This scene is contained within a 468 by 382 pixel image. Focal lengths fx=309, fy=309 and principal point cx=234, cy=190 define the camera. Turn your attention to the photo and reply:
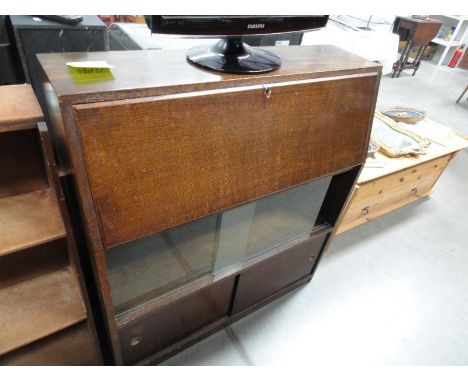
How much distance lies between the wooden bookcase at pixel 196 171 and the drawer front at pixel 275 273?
10 mm

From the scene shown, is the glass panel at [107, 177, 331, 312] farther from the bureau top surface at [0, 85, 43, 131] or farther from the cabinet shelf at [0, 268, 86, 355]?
the bureau top surface at [0, 85, 43, 131]

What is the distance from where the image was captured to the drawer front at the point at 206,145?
0.64 metres

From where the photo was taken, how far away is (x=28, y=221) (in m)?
0.78

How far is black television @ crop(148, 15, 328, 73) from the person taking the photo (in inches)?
27.6

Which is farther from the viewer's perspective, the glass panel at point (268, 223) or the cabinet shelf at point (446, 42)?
the cabinet shelf at point (446, 42)

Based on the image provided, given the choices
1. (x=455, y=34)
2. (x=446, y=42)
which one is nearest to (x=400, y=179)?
(x=446, y=42)

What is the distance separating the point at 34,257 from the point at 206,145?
640 millimetres

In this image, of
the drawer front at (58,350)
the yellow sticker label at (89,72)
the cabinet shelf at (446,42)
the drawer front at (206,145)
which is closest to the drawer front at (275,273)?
the drawer front at (206,145)

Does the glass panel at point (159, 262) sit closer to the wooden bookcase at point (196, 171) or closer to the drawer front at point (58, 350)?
the wooden bookcase at point (196, 171)

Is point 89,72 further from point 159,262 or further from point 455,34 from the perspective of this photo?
point 455,34

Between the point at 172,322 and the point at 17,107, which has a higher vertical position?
the point at 17,107

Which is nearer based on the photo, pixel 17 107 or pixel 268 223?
pixel 17 107

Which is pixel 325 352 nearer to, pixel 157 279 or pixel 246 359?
pixel 246 359
